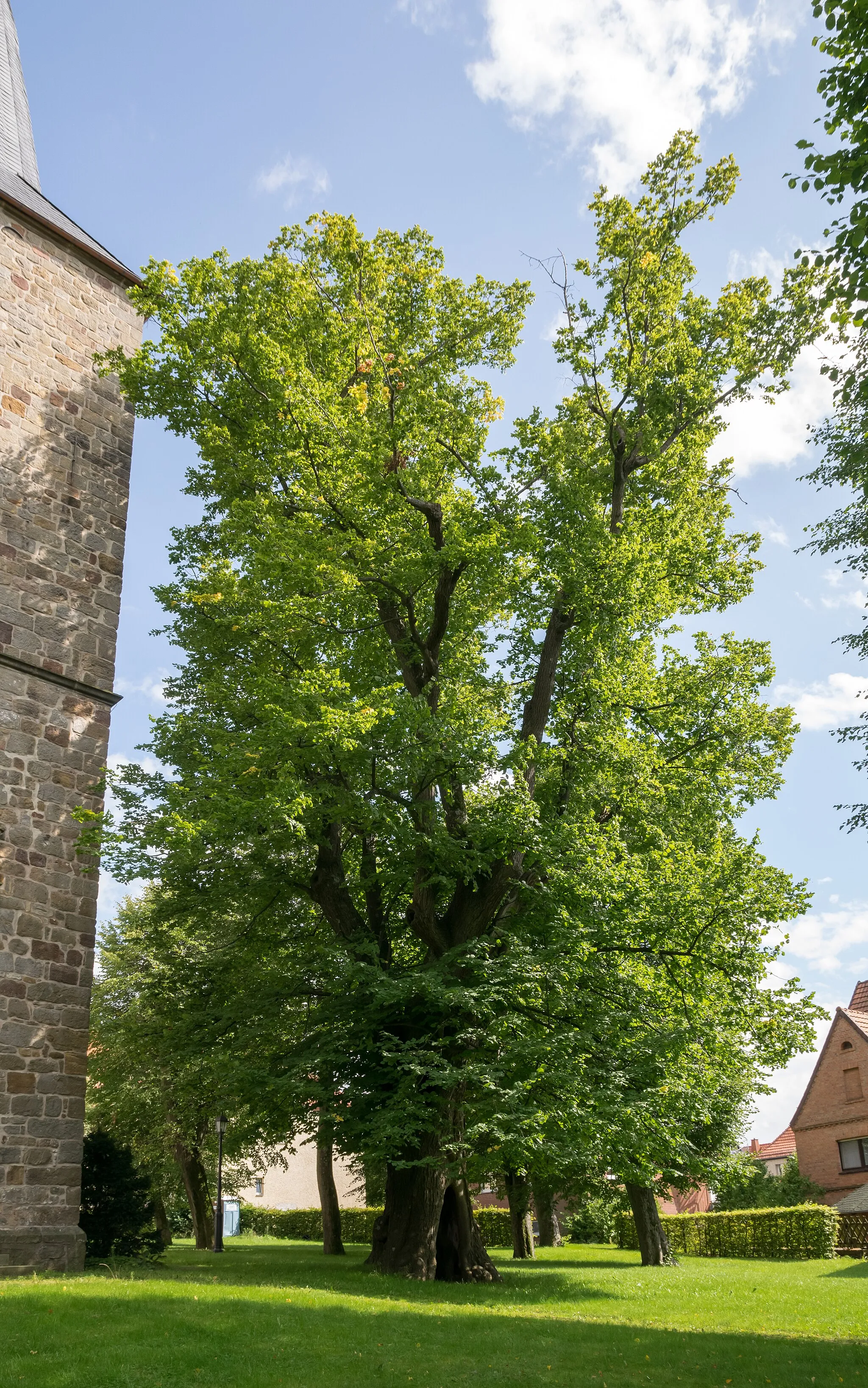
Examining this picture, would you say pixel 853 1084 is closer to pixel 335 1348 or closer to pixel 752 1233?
pixel 752 1233

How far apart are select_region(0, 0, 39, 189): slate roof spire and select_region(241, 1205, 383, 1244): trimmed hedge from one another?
30386 mm

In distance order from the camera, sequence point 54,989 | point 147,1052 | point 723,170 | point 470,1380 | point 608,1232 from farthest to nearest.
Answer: point 608,1232, point 147,1052, point 723,170, point 54,989, point 470,1380

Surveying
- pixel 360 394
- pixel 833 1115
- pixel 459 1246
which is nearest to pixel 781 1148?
pixel 833 1115

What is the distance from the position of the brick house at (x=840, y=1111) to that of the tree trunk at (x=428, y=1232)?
20690 mm

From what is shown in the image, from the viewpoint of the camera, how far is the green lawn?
7.33 metres

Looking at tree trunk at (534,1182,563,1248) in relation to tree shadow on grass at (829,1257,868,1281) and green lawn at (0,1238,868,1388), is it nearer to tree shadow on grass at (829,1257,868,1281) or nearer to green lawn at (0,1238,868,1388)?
tree shadow on grass at (829,1257,868,1281)

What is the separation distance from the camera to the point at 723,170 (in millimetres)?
17141

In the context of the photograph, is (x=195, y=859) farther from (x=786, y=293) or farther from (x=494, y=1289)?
(x=786, y=293)

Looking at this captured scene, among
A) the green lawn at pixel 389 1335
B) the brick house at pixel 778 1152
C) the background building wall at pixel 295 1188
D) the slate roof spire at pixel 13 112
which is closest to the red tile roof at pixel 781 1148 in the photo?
the brick house at pixel 778 1152

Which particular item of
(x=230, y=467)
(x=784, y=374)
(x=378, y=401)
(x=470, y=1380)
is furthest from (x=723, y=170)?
(x=470, y=1380)

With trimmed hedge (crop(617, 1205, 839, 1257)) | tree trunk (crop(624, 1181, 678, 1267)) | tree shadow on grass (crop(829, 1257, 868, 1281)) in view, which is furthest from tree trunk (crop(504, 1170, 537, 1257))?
tree shadow on grass (crop(829, 1257, 868, 1281))

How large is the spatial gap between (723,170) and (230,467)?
9.68 m

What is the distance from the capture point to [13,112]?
727 inches

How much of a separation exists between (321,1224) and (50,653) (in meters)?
31.7
